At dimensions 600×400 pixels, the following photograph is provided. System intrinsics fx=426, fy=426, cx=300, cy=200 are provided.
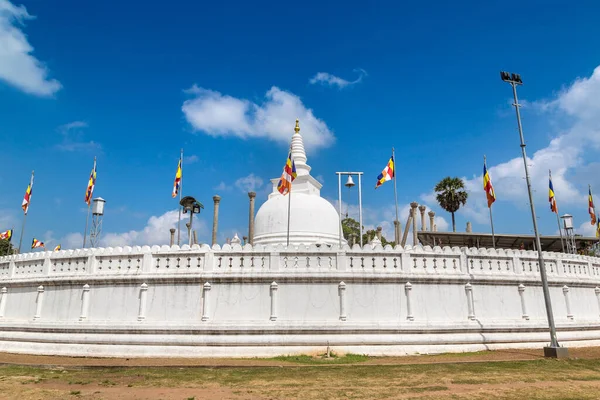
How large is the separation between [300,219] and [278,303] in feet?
41.4

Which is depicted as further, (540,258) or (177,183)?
(177,183)

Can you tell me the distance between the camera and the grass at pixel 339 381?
11.4m

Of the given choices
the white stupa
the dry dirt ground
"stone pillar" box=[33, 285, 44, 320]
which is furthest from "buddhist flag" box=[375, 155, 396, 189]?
"stone pillar" box=[33, 285, 44, 320]

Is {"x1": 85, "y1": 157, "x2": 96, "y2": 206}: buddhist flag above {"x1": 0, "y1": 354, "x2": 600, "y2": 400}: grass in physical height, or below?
above

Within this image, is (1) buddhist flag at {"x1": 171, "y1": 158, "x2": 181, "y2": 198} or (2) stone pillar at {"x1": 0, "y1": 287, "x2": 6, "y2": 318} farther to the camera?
(1) buddhist flag at {"x1": 171, "y1": 158, "x2": 181, "y2": 198}

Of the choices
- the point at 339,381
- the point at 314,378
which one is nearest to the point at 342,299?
the point at 314,378

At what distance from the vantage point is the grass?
37.4 feet

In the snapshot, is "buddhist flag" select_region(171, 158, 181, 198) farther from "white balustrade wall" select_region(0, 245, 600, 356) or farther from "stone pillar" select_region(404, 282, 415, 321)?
"stone pillar" select_region(404, 282, 415, 321)

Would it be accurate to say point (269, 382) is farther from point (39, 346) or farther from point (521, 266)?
point (521, 266)

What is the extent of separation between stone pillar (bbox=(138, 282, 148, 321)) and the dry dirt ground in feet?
6.96

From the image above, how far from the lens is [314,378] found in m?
13.4

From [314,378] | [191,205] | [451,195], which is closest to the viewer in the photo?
[314,378]

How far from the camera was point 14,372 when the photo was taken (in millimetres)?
14766

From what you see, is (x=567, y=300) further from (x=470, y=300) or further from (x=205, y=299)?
(x=205, y=299)
